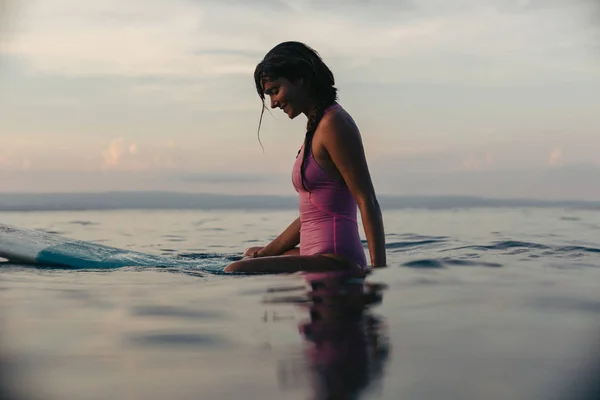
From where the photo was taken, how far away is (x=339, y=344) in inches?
67.6

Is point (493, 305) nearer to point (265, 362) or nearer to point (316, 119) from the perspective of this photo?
point (265, 362)

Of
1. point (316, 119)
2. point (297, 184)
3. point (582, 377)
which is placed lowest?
point (582, 377)

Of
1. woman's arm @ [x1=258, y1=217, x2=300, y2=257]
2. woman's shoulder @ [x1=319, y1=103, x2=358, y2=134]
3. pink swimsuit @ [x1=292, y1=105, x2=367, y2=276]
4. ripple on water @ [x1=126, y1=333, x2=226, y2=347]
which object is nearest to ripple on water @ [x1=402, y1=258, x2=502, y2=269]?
pink swimsuit @ [x1=292, y1=105, x2=367, y2=276]

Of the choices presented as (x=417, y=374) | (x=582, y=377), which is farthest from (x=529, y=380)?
(x=417, y=374)

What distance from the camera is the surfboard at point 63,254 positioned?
12.9ft

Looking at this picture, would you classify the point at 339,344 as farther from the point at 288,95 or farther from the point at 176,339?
the point at 288,95

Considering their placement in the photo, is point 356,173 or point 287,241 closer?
point 356,173

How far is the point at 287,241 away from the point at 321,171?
0.90 m

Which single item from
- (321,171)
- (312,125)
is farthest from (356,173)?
(312,125)

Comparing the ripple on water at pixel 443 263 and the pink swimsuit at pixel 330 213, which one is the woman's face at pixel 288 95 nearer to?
the pink swimsuit at pixel 330 213

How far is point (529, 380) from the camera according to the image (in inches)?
57.4

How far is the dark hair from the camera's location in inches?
129

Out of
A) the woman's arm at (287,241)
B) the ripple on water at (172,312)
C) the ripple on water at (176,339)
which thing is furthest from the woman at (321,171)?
the ripple on water at (176,339)

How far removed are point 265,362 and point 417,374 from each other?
1.20ft
